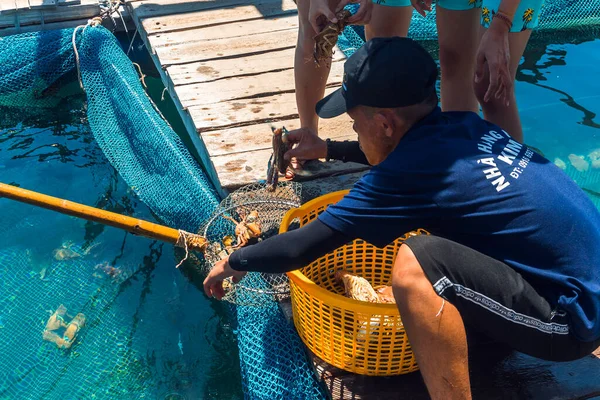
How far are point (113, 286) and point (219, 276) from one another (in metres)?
1.61

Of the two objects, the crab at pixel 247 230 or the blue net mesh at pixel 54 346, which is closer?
the crab at pixel 247 230

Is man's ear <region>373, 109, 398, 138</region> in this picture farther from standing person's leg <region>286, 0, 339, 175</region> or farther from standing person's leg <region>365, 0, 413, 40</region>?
standing person's leg <region>365, 0, 413, 40</region>

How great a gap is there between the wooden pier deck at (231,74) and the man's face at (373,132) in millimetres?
1373

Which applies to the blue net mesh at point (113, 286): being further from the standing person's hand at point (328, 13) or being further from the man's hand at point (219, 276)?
the standing person's hand at point (328, 13)

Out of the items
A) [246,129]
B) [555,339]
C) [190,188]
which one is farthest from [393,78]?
[246,129]

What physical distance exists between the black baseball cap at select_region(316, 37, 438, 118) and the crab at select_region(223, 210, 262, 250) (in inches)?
38.8

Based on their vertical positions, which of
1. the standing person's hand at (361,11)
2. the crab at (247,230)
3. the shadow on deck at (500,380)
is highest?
the standing person's hand at (361,11)

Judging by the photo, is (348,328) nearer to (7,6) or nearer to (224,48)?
(224,48)

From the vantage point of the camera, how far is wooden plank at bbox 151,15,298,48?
5.48 metres

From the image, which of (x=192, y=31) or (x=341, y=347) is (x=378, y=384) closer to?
(x=341, y=347)

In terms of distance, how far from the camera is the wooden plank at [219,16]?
573cm

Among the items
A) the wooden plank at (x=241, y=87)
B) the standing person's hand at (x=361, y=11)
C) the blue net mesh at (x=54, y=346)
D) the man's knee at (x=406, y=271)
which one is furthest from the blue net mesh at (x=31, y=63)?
the man's knee at (x=406, y=271)

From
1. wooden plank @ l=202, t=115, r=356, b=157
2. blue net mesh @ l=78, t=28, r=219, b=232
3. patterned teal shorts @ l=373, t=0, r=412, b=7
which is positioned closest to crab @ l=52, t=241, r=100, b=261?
blue net mesh @ l=78, t=28, r=219, b=232

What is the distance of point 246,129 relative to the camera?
4238mm
